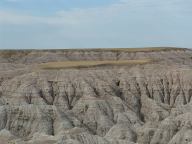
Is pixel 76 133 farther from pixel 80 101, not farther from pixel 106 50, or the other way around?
pixel 106 50

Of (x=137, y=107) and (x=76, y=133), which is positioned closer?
(x=76, y=133)

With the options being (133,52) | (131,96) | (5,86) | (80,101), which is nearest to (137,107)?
(131,96)

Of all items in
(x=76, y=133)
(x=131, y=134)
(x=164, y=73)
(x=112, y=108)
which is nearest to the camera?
(x=76, y=133)

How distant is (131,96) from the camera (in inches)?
3211

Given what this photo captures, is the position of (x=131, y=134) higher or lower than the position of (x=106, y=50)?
lower

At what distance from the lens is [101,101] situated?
74.2 meters

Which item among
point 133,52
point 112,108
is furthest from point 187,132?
point 133,52

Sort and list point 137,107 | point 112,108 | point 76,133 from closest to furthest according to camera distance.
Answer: point 76,133 < point 112,108 < point 137,107

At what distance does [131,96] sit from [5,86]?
55.5ft

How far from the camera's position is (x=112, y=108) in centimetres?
7356

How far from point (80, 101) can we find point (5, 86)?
11594 mm

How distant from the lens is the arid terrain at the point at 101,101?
193 feet

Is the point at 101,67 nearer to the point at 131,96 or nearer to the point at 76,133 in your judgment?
the point at 131,96

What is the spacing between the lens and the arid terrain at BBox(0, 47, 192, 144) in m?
58.8
